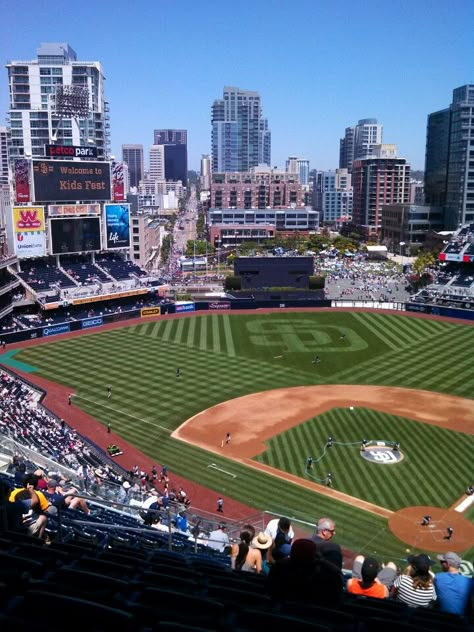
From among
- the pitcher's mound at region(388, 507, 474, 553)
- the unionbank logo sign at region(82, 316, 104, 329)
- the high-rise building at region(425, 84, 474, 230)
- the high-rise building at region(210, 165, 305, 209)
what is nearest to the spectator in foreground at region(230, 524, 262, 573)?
the pitcher's mound at region(388, 507, 474, 553)

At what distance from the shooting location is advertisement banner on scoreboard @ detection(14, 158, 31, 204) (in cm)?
6181

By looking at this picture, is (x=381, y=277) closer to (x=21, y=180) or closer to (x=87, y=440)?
(x=21, y=180)

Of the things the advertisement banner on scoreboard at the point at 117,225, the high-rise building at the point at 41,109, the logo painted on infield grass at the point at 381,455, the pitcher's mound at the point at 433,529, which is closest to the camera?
the pitcher's mound at the point at 433,529

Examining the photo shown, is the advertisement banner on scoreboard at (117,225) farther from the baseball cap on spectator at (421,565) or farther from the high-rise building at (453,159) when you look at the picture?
the high-rise building at (453,159)

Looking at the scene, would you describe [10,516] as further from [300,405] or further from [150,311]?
[150,311]

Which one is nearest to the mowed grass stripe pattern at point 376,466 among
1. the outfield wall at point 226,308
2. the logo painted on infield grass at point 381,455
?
the logo painted on infield grass at point 381,455

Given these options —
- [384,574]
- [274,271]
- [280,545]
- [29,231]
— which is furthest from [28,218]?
[384,574]

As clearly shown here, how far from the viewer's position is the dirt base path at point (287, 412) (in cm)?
3253

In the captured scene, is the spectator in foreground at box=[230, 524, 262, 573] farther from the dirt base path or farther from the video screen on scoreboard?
the video screen on scoreboard

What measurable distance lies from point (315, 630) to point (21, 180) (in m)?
64.0

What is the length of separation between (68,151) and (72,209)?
639cm

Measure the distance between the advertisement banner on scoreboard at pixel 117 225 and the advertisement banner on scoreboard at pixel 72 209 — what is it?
165 cm

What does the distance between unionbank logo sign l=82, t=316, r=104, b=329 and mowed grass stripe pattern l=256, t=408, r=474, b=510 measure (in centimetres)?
3301

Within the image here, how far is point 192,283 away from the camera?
92.6 meters
